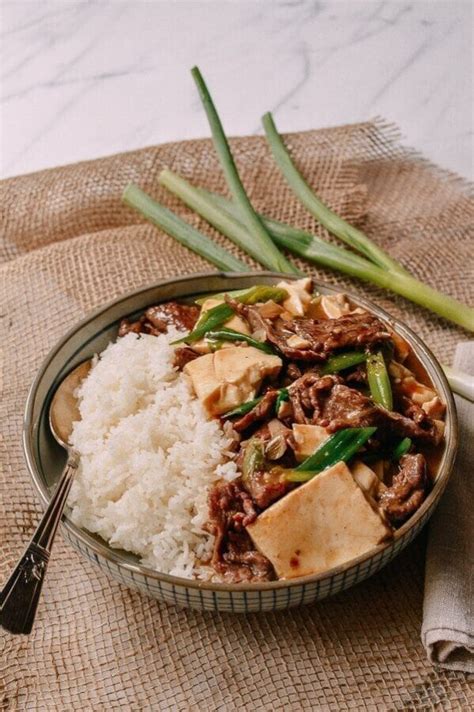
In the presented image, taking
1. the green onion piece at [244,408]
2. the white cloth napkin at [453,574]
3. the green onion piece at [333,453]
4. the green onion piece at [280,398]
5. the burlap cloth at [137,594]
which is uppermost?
the green onion piece at [280,398]

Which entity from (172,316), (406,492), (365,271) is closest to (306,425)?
(406,492)

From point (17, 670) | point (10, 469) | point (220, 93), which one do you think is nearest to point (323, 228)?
point (220, 93)

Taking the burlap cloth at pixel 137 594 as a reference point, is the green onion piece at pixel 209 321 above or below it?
above

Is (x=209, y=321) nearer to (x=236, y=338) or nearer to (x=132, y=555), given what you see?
(x=236, y=338)

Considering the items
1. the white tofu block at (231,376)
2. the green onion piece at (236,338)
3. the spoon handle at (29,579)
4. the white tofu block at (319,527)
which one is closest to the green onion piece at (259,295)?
the green onion piece at (236,338)

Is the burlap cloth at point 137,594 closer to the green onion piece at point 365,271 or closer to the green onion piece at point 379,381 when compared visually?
the green onion piece at point 365,271

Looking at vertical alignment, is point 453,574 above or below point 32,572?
below
